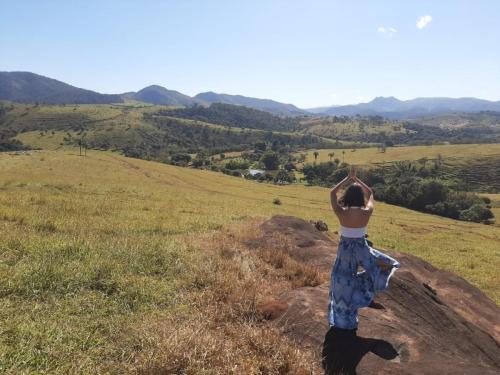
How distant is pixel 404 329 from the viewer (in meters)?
8.23

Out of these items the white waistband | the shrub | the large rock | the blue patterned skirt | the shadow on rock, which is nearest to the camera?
the shadow on rock

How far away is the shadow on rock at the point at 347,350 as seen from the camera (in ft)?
22.1

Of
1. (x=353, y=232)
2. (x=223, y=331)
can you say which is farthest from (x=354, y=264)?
(x=223, y=331)

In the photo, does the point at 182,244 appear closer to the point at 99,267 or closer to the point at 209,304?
the point at 99,267

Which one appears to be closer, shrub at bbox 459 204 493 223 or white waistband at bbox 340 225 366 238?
white waistband at bbox 340 225 366 238

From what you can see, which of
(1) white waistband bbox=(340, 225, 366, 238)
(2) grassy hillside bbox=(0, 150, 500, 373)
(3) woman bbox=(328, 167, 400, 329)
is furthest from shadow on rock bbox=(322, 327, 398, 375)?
(1) white waistband bbox=(340, 225, 366, 238)

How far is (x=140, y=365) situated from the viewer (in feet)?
19.2

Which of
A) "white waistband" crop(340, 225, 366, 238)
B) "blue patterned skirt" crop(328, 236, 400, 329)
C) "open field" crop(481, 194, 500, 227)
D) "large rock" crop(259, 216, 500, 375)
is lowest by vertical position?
"open field" crop(481, 194, 500, 227)

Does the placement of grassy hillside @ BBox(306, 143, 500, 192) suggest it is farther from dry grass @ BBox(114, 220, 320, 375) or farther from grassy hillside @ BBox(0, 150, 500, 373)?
grassy hillside @ BBox(0, 150, 500, 373)

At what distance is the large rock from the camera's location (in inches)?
273

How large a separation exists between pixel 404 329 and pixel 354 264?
1.78m

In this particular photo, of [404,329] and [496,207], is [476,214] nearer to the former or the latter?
[496,207]

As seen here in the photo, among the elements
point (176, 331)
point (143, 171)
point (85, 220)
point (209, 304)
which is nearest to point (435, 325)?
point (209, 304)

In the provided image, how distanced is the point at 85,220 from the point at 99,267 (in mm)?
7924
